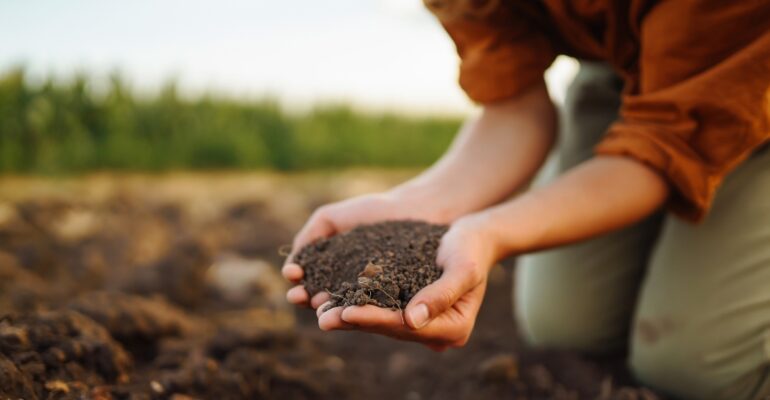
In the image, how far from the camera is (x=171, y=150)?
4.63 m

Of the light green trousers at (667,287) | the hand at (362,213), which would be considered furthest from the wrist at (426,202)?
the light green trousers at (667,287)

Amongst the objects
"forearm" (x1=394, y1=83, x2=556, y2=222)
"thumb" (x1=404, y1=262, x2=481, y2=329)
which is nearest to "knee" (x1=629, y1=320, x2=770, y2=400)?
"forearm" (x1=394, y1=83, x2=556, y2=222)

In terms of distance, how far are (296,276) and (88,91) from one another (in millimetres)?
3387

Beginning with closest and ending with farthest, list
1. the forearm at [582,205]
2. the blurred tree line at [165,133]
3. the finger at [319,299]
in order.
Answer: the finger at [319,299] < the forearm at [582,205] < the blurred tree line at [165,133]

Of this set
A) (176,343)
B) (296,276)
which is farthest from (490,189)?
(176,343)

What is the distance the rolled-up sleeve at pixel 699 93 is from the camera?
1.21m

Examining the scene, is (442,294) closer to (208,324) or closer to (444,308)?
(444,308)

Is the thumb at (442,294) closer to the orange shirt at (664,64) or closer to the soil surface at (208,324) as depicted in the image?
the soil surface at (208,324)

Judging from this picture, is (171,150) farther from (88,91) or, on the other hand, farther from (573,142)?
(573,142)

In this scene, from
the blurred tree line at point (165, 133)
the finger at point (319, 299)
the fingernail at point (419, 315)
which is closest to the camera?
the fingernail at point (419, 315)

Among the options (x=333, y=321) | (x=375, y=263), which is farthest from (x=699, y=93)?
(x=333, y=321)

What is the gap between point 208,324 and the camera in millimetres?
1966

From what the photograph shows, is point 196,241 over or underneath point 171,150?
over

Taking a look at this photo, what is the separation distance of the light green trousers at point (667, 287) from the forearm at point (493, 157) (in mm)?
414
